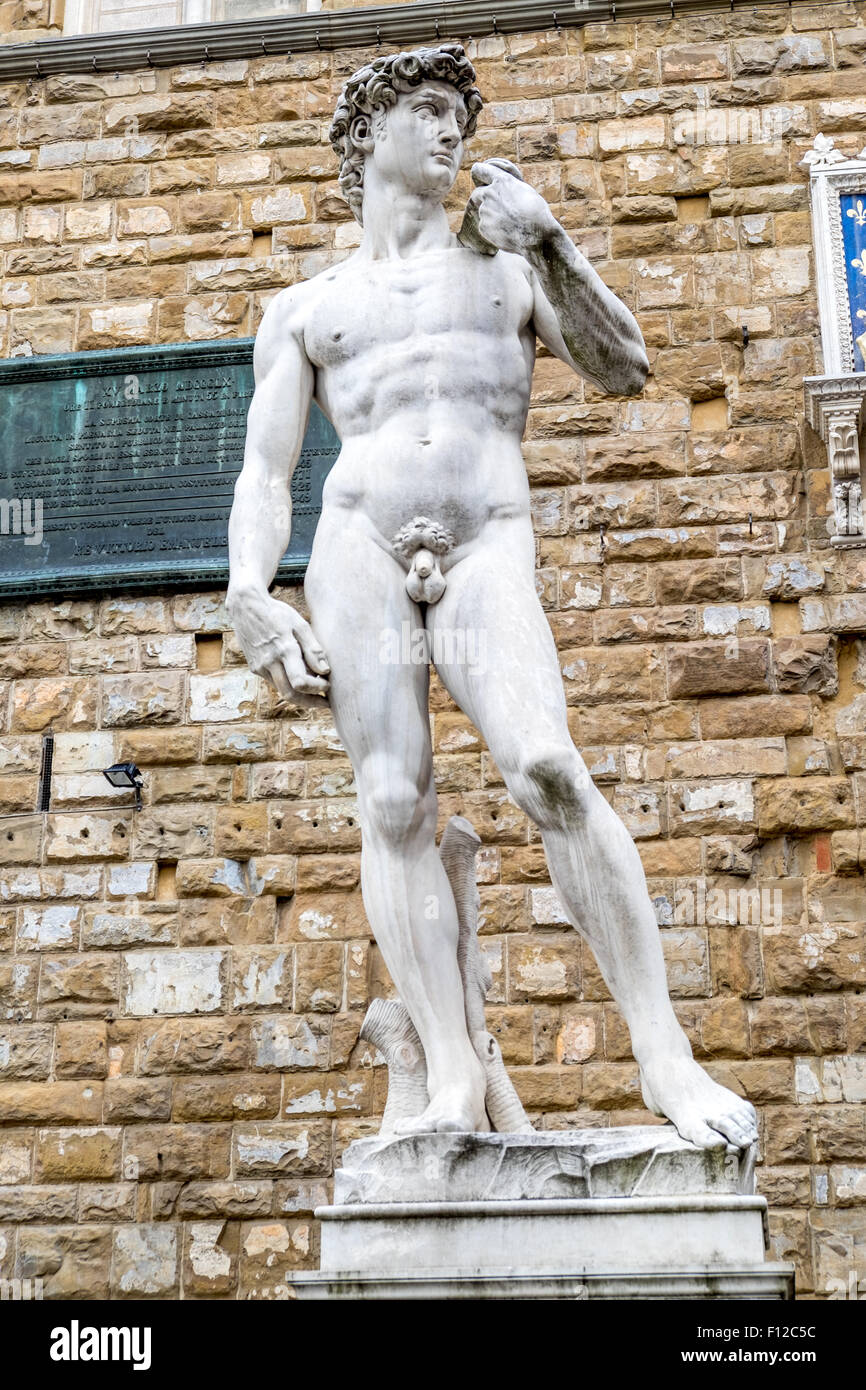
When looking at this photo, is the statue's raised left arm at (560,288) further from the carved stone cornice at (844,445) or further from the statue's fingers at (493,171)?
the carved stone cornice at (844,445)

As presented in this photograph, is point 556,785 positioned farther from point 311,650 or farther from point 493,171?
point 493,171

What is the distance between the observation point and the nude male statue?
394 centimetres

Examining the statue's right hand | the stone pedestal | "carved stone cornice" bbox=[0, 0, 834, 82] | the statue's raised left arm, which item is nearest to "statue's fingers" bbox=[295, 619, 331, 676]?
the statue's right hand

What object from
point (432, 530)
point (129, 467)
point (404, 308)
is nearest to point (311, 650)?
point (432, 530)

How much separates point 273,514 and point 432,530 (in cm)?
47

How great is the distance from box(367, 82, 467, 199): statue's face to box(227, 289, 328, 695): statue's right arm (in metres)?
0.39

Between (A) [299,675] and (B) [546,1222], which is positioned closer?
(B) [546,1222]

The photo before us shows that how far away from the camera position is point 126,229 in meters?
8.02

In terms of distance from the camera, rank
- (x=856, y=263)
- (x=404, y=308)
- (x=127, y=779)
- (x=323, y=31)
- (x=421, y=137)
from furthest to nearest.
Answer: (x=323, y=31) → (x=856, y=263) → (x=127, y=779) → (x=421, y=137) → (x=404, y=308)

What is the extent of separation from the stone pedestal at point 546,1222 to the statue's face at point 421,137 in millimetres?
2202

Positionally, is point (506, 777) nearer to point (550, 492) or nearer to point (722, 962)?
point (722, 962)

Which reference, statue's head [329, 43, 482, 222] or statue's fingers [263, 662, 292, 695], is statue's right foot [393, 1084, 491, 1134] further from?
statue's head [329, 43, 482, 222]

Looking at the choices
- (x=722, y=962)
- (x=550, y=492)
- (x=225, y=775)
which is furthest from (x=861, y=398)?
(x=225, y=775)

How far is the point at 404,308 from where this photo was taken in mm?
4410
